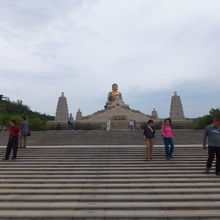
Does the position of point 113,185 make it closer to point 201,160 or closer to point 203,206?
point 203,206

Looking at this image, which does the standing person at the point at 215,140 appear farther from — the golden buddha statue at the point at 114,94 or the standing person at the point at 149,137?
the golden buddha statue at the point at 114,94

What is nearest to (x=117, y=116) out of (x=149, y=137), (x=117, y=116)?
(x=117, y=116)

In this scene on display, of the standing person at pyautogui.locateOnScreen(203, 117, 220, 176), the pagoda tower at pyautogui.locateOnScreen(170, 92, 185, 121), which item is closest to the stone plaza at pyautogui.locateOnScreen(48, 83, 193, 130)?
the pagoda tower at pyautogui.locateOnScreen(170, 92, 185, 121)

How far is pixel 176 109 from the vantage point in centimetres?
3609

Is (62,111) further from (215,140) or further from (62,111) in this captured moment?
(215,140)

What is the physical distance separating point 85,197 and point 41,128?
21.5 metres

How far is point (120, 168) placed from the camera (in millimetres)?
8438

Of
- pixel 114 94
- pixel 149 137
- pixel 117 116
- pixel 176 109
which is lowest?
pixel 149 137

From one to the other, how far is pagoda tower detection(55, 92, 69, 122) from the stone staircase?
88.0ft

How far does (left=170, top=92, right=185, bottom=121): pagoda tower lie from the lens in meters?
35.9

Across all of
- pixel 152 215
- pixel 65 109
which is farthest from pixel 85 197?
pixel 65 109

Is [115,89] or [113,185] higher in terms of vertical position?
[115,89]

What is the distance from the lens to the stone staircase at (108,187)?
5609mm

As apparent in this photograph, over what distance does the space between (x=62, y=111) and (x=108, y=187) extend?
100 feet
